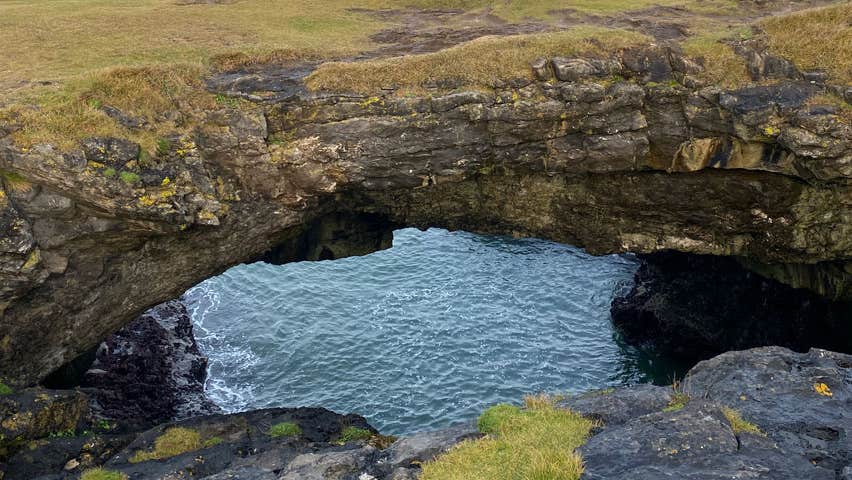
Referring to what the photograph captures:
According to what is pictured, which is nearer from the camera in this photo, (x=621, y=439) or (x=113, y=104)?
(x=621, y=439)

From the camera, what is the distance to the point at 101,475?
22078mm

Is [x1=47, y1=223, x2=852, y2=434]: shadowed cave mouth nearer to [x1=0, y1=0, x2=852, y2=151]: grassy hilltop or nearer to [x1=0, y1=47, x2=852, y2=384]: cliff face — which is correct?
[x1=0, y1=47, x2=852, y2=384]: cliff face

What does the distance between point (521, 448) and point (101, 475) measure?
13.7 metres

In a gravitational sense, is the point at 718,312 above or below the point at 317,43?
below

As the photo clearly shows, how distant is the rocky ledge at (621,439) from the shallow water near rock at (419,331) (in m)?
9.37

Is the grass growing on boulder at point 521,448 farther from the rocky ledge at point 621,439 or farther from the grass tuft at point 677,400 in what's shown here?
the grass tuft at point 677,400

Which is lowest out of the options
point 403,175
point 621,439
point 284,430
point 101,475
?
point 284,430

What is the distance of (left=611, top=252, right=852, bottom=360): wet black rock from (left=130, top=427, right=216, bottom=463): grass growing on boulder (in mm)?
27523

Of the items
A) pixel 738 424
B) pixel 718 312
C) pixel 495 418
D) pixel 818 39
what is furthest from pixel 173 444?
pixel 718 312

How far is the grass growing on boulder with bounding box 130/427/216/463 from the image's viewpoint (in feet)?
79.4

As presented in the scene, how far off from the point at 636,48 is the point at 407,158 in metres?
11.3

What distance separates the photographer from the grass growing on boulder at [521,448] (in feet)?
52.8

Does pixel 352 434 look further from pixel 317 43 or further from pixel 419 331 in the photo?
pixel 317 43

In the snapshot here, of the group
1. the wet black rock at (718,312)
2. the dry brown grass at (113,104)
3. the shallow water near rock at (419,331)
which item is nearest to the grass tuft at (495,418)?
the shallow water near rock at (419,331)
